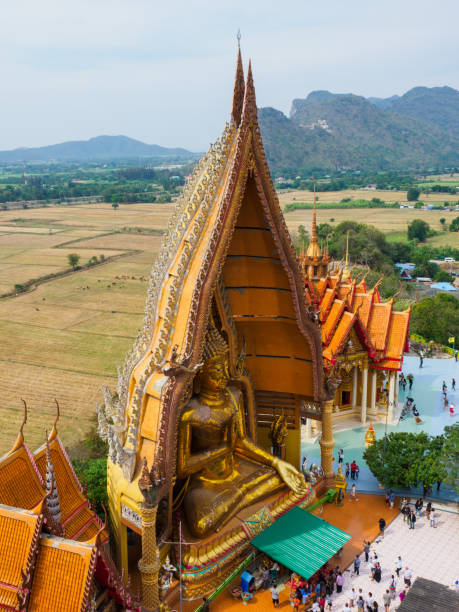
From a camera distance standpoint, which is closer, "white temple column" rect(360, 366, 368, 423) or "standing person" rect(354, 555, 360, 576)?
"standing person" rect(354, 555, 360, 576)

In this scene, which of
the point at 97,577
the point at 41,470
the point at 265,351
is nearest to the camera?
the point at 97,577

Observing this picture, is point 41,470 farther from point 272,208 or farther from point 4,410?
point 4,410

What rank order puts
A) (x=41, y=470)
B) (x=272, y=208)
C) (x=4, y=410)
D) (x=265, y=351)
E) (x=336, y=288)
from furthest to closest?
(x=4, y=410)
(x=336, y=288)
(x=265, y=351)
(x=272, y=208)
(x=41, y=470)

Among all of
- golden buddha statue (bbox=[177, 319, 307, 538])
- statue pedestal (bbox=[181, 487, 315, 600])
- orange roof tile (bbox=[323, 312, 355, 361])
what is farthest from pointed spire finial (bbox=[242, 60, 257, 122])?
orange roof tile (bbox=[323, 312, 355, 361])

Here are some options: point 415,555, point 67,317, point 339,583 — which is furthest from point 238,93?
point 67,317

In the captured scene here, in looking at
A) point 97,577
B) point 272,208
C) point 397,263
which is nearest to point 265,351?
point 272,208

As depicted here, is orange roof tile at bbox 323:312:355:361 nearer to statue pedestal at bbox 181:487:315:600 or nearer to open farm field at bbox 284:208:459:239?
statue pedestal at bbox 181:487:315:600

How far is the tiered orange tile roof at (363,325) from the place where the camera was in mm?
27281

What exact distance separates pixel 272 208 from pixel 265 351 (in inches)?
204

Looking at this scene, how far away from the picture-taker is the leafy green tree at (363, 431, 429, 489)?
66.4 feet

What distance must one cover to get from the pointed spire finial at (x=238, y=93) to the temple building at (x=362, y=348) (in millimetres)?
13564

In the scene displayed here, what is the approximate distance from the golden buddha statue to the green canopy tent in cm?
102

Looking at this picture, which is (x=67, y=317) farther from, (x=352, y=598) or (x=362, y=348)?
(x=352, y=598)

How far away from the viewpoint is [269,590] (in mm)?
15609
